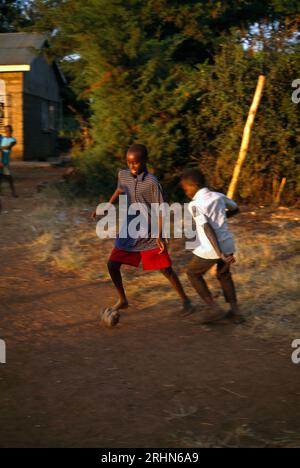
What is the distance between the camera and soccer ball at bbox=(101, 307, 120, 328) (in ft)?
15.5

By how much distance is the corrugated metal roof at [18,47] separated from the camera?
17.0m

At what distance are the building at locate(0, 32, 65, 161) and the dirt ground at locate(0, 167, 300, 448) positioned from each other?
12.3 m

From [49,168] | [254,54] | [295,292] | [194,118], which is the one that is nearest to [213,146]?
[194,118]

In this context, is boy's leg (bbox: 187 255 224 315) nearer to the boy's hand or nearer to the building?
the boy's hand

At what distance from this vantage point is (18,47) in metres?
17.9

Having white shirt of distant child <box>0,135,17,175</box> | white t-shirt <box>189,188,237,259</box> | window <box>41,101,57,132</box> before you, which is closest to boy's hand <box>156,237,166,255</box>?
white t-shirt <box>189,188,237,259</box>

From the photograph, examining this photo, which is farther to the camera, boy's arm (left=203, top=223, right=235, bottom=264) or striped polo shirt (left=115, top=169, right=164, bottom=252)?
striped polo shirt (left=115, top=169, right=164, bottom=252)

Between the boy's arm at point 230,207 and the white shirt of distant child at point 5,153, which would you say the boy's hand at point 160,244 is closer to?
the boy's arm at point 230,207

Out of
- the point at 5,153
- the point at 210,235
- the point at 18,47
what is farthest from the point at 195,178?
the point at 18,47

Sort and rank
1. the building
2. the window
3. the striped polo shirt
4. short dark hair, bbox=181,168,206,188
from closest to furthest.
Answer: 1. short dark hair, bbox=181,168,206,188
2. the striped polo shirt
3. the building
4. the window

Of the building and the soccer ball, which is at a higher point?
the building

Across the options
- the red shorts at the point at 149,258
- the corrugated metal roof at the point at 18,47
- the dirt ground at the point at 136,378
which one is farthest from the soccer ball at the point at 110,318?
the corrugated metal roof at the point at 18,47

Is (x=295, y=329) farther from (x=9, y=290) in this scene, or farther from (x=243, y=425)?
(x=9, y=290)

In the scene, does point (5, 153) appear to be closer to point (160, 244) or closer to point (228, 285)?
point (160, 244)
